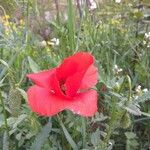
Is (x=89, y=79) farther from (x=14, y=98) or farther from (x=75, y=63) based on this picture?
(x=14, y=98)

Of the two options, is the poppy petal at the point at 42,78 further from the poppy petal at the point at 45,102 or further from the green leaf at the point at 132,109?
the green leaf at the point at 132,109

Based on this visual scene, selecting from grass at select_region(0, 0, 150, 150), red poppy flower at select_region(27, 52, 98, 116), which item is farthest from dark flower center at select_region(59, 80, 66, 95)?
grass at select_region(0, 0, 150, 150)

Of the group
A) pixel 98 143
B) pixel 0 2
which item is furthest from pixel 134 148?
pixel 0 2

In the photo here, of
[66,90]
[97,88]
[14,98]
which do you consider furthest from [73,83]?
[97,88]

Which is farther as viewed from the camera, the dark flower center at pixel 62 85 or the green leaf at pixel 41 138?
the green leaf at pixel 41 138

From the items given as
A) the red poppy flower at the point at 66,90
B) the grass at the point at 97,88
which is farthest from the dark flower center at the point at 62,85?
the grass at the point at 97,88

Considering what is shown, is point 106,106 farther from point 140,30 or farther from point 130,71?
point 140,30

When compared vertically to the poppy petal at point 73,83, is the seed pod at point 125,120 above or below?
below
